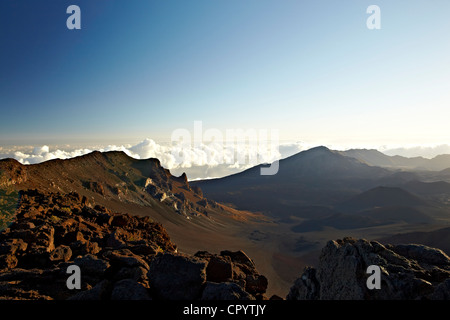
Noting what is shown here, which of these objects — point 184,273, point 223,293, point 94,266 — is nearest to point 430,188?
point 223,293

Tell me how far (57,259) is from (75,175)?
165 ft

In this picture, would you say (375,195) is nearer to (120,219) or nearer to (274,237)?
(274,237)

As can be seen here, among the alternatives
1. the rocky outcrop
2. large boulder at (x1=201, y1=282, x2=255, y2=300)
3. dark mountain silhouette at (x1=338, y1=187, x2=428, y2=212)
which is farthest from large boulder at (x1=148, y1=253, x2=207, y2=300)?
dark mountain silhouette at (x1=338, y1=187, x2=428, y2=212)

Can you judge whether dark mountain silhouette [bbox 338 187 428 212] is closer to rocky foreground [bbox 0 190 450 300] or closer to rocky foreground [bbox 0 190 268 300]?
rocky foreground [bbox 0 190 268 300]

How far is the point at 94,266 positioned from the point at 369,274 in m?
9.93

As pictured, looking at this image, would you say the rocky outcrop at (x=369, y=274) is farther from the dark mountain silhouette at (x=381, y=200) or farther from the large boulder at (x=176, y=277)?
the dark mountain silhouette at (x=381, y=200)

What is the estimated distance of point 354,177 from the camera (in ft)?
650

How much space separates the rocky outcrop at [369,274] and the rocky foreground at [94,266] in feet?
7.45

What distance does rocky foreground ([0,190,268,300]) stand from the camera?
26.8ft

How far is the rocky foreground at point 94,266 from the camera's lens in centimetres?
817

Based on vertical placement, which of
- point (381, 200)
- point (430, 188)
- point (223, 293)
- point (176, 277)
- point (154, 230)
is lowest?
point (381, 200)

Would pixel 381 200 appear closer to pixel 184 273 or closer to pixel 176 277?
pixel 184 273

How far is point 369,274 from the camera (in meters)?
7.65

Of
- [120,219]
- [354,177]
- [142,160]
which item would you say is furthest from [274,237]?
[354,177]
